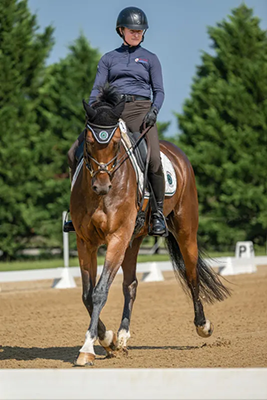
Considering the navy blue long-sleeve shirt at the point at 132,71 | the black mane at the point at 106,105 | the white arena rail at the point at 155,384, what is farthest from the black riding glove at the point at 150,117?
the white arena rail at the point at 155,384

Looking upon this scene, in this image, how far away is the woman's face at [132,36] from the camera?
22.2 feet

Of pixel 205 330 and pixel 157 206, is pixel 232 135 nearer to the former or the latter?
pixel 205 330

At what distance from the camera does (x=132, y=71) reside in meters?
6.77

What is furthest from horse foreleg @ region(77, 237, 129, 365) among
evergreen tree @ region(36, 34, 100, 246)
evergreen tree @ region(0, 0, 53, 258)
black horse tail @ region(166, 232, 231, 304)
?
evergreen tree @ region(36, 34, 100, 246)

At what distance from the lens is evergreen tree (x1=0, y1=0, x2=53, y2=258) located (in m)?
25.2

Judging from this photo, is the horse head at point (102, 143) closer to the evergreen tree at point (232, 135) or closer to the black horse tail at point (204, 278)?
the black horse tail at point (204, 278)

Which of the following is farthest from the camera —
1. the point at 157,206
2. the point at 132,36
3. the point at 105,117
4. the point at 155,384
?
the point at 157,206

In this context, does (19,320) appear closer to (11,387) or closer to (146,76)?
(146,76)

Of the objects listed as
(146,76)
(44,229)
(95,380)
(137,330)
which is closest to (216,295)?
(137,330)

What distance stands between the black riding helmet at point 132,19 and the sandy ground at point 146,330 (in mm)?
3272

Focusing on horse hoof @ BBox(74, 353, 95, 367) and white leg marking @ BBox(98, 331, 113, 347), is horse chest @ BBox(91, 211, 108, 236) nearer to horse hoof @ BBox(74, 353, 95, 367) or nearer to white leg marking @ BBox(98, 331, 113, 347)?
white leg marking @ BBox(98, 331, 113, 347)

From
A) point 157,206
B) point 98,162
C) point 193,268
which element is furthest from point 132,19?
point 193,268

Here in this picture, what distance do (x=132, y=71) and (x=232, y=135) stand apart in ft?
A: 76.8

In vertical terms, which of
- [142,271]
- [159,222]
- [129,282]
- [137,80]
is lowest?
[142,271]
